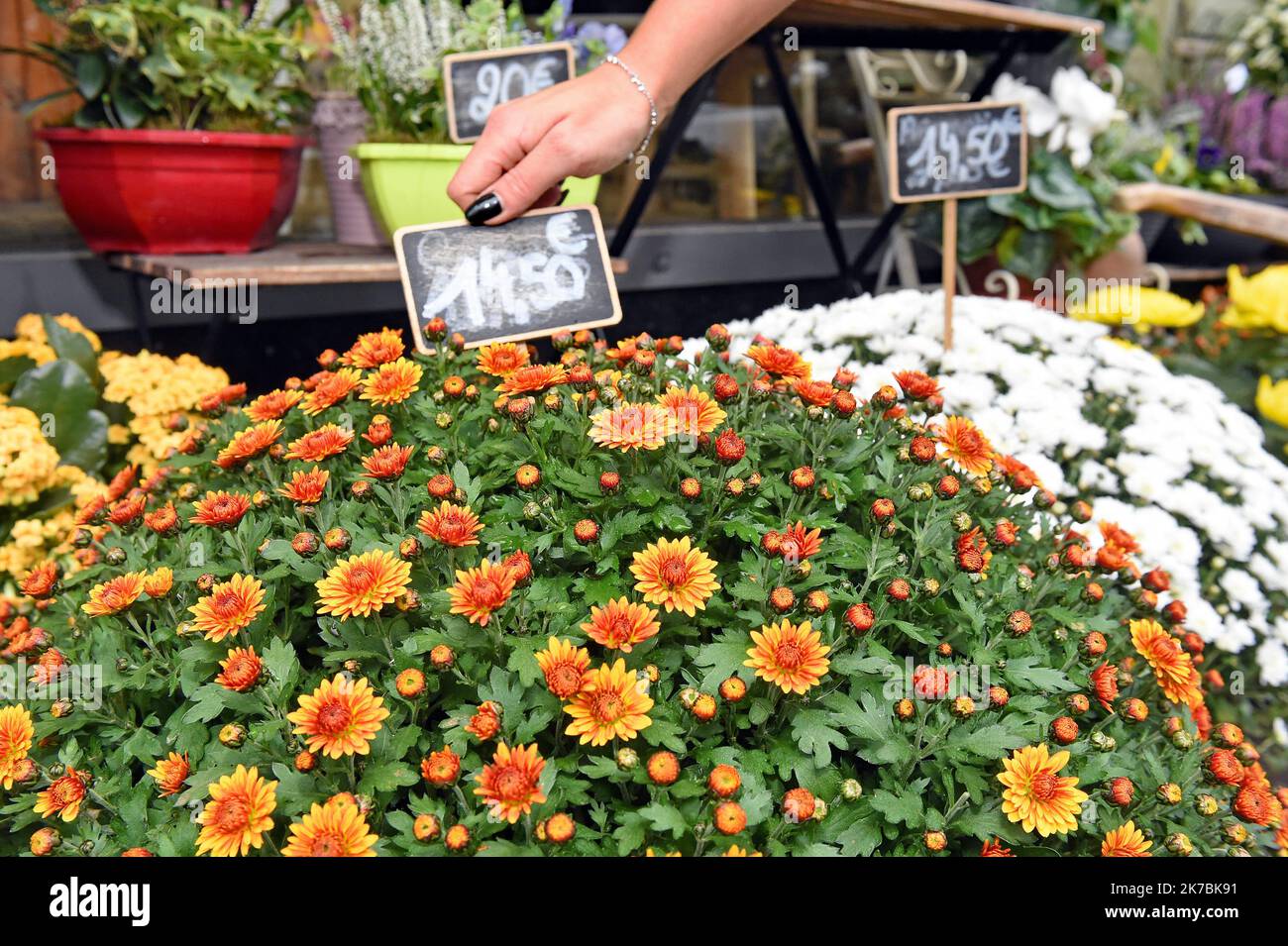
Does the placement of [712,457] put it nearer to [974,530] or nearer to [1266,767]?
[974,530]

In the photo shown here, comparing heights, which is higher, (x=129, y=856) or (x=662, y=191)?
(x=662, y=191)

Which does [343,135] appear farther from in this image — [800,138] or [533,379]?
[533,379]

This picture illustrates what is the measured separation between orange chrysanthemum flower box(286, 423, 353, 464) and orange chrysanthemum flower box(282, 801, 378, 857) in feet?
1.30

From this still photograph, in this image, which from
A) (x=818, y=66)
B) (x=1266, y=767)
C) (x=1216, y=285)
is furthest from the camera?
(x=1216, y=285)

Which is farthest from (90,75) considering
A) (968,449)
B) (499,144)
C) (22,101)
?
(968,449)

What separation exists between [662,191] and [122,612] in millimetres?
2855

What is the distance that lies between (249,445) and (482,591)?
42 cm

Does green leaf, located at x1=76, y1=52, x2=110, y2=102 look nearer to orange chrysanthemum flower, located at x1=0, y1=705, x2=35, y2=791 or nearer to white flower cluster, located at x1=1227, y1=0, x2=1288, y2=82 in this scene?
orange chrysanthemum flower, located at x1=0, y1=705, x2=35, y2=791

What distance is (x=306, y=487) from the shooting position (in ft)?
3.22

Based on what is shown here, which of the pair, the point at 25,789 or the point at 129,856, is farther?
the point at 25,789

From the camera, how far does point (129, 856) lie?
788 millimetres

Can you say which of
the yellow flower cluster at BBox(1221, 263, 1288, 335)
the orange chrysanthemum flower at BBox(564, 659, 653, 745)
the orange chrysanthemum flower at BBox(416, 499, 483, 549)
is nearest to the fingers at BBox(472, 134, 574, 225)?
the orange chrysanthemum flower at BBox(416, 499, 483, 549)
